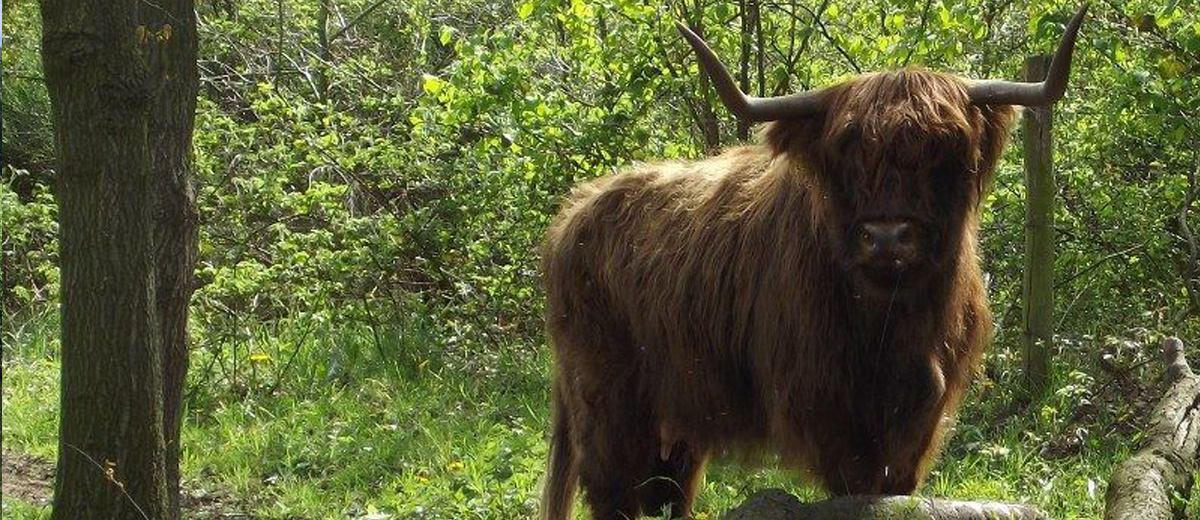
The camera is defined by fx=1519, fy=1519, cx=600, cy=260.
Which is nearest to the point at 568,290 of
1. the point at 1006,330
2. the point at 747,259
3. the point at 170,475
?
the point at 747,259

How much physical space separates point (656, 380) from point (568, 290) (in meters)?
0.60

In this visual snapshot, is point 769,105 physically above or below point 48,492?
above

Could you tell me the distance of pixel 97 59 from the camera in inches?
170

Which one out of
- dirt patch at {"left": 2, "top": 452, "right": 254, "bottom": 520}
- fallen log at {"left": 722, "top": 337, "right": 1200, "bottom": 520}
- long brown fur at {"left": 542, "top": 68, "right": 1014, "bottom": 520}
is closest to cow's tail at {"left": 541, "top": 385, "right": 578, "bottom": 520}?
long brown fur at {"left": 542, "top": 68, "right": 1014, "bottom": 520}

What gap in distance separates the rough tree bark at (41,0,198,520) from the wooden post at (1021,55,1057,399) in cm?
426

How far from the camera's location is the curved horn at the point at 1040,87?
4977mm

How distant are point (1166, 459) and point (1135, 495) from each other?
41 cm

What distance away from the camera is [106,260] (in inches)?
173

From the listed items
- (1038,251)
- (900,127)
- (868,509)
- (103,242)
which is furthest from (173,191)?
(1038,251)

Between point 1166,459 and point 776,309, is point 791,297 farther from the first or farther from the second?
point 1166,459

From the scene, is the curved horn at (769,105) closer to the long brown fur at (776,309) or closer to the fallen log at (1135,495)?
the long brown fur at (776,309)

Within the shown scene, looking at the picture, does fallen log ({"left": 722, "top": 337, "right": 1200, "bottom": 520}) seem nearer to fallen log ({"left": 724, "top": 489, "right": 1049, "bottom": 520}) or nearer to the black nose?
fallen log ({"left": 724, "top": 489, "right": 1049, "bottom": 520})

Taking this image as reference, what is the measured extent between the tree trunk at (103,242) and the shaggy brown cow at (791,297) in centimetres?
192

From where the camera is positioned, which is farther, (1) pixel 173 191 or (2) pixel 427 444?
(2) pixel 427 444
